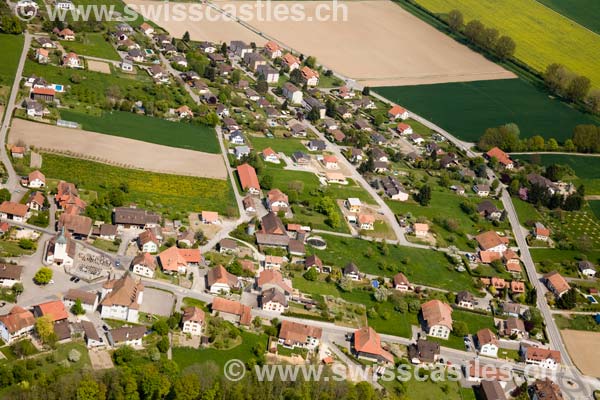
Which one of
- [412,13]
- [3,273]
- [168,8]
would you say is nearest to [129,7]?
[168,8]

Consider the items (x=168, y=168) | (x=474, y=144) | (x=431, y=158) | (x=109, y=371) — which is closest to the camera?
(x=109, y=371)

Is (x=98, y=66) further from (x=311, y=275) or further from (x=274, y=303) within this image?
(x=274, y=303)

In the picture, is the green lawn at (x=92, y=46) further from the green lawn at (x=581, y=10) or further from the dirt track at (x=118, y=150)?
the green lawn at (x=581, y=10)

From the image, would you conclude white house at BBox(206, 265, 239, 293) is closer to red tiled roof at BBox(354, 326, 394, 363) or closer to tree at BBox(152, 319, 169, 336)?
tree at BBox(152, 319, 169, 336)

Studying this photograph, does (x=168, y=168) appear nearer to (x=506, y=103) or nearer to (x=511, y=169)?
(x=511, y=169)

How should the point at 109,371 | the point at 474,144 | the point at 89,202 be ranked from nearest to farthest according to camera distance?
the point at 109,371
the point at 89,202
the point at 474,144

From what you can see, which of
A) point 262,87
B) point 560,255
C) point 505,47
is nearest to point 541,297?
point 560,255
